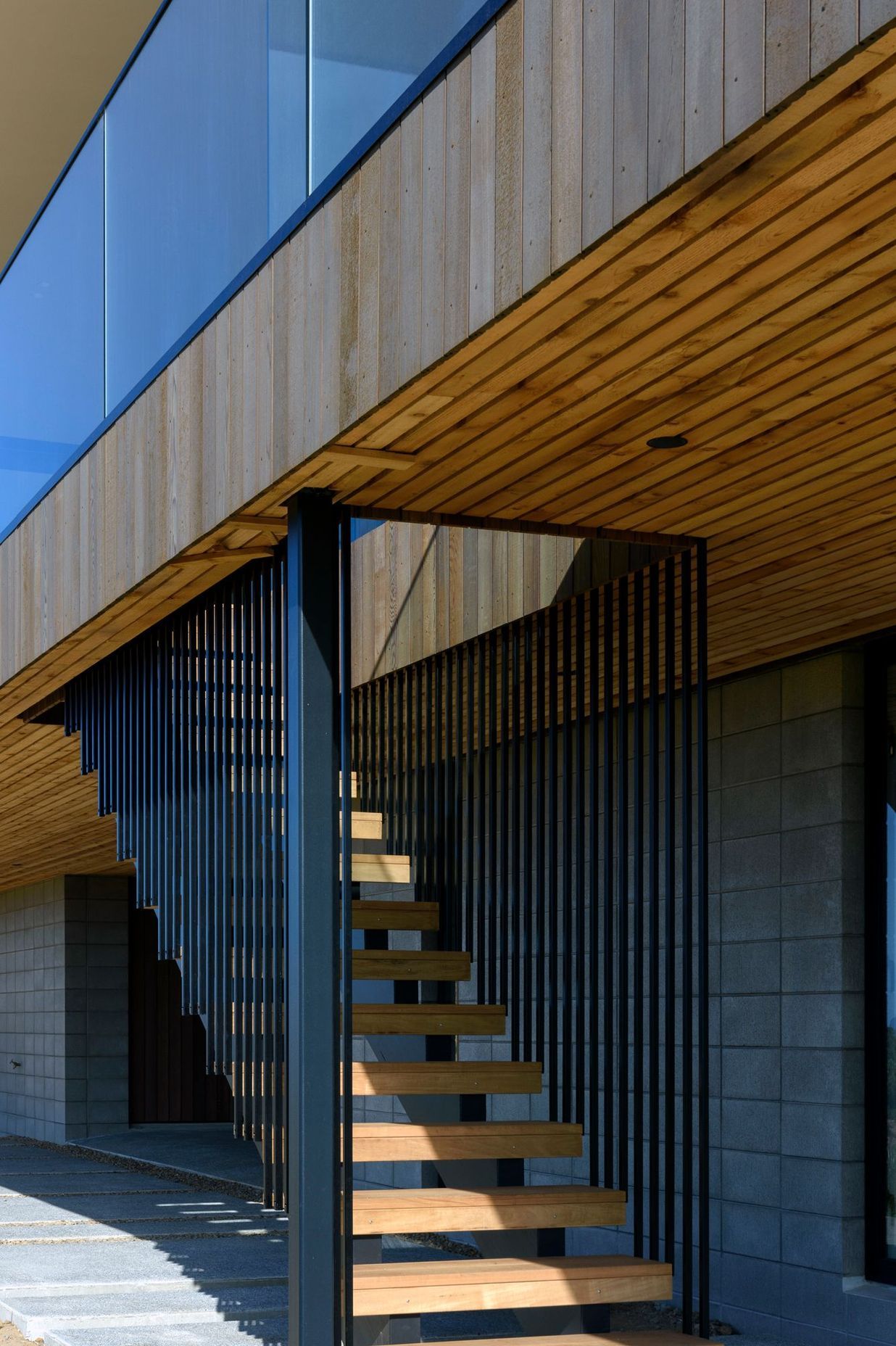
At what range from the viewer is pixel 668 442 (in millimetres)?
4078

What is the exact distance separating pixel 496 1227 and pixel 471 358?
3.00m

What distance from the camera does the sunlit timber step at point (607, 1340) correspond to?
4652mm

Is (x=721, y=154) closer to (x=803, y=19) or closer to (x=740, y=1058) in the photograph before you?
(x=803, y=19)

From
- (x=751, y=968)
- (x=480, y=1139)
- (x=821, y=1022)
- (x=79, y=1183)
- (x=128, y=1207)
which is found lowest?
(x=79, y=1183)

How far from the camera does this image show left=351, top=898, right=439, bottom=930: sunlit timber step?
21.9ft

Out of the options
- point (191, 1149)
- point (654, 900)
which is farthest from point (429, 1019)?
point (191, 1149)

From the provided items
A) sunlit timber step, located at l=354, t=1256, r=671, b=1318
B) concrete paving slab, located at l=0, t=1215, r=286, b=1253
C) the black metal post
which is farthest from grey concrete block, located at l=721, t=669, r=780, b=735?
concrete paving slab, located at l=0, t=1215, r=286, b=1253

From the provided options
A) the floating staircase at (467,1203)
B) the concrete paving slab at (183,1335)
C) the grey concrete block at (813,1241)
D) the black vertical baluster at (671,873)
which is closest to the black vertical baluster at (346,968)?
the floating staircase at (467,1203)

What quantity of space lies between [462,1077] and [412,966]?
76cm

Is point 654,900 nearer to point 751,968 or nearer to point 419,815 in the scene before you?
point 751,968

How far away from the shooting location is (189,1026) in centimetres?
1794

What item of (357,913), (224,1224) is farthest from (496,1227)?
(224,1224)

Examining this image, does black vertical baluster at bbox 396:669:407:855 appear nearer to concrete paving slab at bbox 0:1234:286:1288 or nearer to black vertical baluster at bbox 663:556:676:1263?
black vertical baluster at bbox 663:556:676:1263

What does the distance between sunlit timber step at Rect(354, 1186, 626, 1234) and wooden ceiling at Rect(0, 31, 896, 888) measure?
2.04 meters
